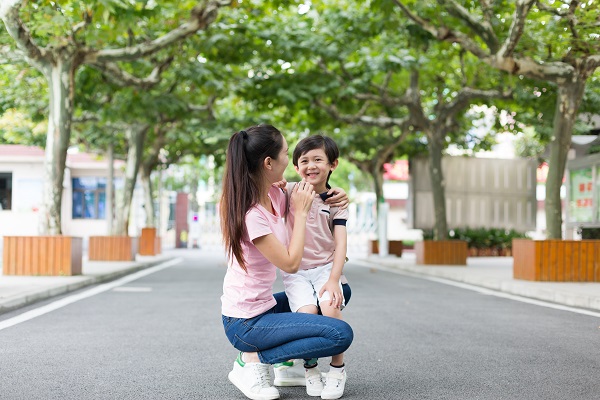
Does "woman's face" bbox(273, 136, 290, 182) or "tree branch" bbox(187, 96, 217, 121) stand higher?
"tree branch" bbox(187, 96, 217, 121)

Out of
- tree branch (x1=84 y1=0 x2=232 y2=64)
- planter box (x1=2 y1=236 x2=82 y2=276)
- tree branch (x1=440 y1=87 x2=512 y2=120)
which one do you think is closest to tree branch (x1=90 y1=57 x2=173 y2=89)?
tree branch (x1=84 y1=0 x2=232 y2=64)

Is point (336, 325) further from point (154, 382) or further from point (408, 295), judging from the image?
point (408, 295)

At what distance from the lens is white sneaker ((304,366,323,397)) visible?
476 cm

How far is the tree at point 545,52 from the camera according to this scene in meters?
13.7

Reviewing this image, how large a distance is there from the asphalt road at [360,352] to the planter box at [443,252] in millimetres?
10683

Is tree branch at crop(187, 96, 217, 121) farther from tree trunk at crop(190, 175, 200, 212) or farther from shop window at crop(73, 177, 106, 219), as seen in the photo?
tree trunk at crop(190, 175, 200, 212)

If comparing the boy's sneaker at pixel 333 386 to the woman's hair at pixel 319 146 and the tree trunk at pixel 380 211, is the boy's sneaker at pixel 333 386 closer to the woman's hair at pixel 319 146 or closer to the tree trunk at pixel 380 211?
the woman's hair at pixel 319 146

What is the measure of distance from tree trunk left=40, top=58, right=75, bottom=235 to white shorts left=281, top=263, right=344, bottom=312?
1124 centimetres

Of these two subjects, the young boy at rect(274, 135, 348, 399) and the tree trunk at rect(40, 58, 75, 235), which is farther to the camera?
the tree trunk at rect(40, 58, 75, 235)

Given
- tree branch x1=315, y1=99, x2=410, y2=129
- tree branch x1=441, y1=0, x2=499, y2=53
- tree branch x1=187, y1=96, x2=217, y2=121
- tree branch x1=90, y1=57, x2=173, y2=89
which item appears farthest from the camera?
tree branch x1=187, y1=96, x2=217, y2=121

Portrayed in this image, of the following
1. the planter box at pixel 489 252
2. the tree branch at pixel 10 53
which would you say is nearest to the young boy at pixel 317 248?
the tree branch at pixel 10 53

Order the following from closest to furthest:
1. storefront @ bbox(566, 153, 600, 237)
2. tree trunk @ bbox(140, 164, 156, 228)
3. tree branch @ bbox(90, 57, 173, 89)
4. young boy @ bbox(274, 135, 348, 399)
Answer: young boy @ bbox(274, 135, 348, 399)
tree branch @ bbox(90, 57, 173, 89)
storefront @ bbox(566, 153, 600, 237)
tree trunk @ bbox(140, 164, 156, 228)

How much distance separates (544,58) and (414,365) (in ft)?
35.1

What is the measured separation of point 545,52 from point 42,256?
9.85 metres
